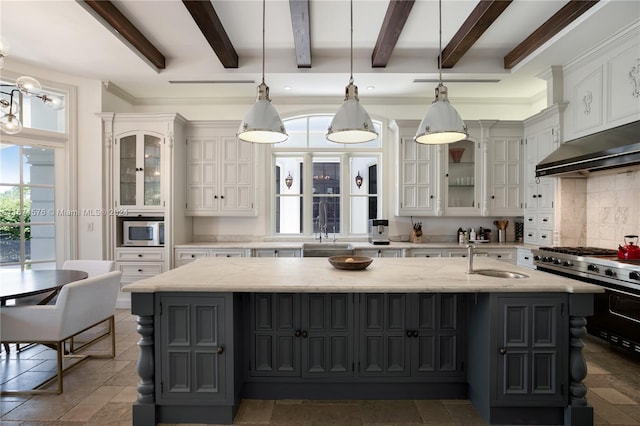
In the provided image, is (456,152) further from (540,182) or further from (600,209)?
(600,209)

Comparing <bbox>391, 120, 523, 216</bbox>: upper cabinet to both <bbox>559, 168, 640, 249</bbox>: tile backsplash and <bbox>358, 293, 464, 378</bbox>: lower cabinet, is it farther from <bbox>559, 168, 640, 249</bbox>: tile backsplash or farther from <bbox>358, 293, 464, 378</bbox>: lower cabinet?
<bbox>358, 293, 464, 378</bbox>: lower cabinet

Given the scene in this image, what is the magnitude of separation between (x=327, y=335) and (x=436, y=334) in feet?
2.49

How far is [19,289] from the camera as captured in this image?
2.21 metres

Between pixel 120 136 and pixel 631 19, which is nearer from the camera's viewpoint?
pixel 631 19

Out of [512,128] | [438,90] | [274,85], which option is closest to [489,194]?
[512,128]

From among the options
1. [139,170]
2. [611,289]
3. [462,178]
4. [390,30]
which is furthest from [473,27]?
[139,170]

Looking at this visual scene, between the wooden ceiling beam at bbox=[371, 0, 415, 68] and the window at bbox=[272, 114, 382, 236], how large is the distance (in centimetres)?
130

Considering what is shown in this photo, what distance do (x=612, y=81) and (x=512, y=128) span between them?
133cm

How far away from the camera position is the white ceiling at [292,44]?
2846 mm

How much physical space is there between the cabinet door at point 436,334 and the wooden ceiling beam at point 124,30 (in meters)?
3.53

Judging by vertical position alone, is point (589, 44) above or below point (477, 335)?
above

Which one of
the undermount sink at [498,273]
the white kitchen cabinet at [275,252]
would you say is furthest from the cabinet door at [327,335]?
the white kitchen cabinet at [275,252]

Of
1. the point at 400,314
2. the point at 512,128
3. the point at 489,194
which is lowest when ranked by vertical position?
the point at 400,314

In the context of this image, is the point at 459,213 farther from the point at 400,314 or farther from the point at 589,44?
the point at 400,314
